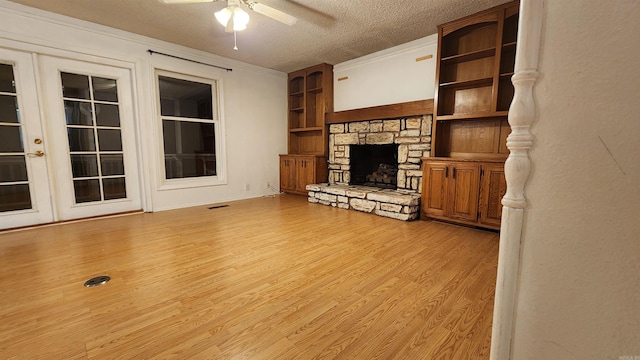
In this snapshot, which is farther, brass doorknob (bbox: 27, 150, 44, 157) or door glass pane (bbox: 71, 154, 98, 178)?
door glass pane (bbox: 71, 154, 98, 178)

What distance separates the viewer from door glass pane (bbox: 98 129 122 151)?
3717 mm

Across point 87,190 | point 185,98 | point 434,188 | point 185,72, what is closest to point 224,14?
point 185,72

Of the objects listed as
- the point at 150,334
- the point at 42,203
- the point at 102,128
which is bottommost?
the point at 150,334

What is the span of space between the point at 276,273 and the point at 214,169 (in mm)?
3407

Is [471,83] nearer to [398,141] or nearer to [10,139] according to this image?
[398,141]

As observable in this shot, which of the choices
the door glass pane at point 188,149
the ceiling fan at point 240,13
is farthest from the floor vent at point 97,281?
the door glass pane at point 188,149

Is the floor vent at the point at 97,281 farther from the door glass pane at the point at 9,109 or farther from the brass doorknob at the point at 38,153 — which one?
the door glass pane at the point at 9,109

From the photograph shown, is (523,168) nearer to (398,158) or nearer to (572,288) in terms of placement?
(572,288)

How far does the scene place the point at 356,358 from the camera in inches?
48.5

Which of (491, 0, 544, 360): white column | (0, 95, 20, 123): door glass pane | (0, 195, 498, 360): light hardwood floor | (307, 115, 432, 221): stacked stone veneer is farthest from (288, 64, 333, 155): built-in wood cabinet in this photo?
(491, 0, 544, 360): white column

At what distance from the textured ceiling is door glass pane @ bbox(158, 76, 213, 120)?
2.07 feet

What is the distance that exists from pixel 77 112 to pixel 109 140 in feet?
1.57

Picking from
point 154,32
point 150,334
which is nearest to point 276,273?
point 150,334

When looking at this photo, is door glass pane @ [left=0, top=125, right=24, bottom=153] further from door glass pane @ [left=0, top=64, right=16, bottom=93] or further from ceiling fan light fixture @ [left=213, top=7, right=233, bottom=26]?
ceiling fan light fixture @ [left=213, top=7, right=233, bottom=26]
